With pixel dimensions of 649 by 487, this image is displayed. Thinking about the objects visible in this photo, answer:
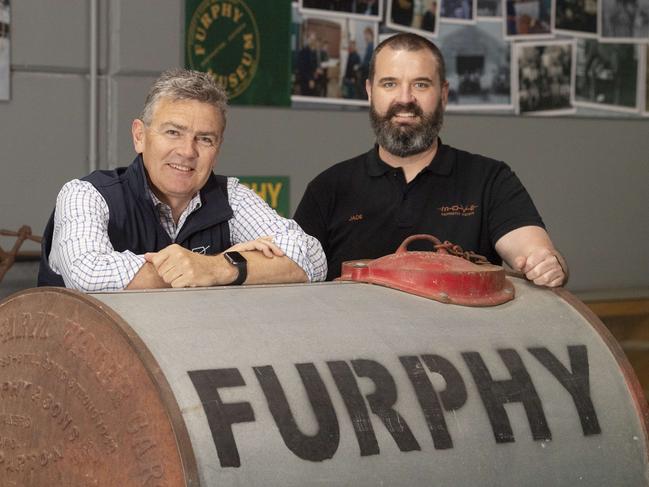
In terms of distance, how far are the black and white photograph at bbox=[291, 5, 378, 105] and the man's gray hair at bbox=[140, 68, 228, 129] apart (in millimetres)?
1938

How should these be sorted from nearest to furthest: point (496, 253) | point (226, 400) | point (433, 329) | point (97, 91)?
point (226, 400)
point (433, 329)
point (496, 253)
point (97, 91)

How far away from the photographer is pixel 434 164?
3529 mm

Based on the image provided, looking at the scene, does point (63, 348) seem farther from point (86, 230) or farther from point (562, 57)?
point (562, 57)

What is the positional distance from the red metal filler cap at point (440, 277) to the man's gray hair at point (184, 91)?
0.52 m

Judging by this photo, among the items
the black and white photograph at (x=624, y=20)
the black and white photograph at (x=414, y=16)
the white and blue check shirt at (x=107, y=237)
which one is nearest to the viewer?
the white and blue check shirt at (x=107, y=237)

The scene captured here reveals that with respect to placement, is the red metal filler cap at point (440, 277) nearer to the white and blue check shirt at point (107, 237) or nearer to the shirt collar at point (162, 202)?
the white and blue check shirt at point (107, 237)

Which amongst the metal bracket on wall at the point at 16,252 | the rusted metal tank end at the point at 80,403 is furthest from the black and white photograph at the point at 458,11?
the rusted metal tank end at the point at 80,403

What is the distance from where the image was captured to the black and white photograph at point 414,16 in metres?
5.09

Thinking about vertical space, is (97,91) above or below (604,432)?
above

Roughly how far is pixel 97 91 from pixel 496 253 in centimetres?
170

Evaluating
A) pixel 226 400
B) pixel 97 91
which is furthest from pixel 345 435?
pixel 97 91

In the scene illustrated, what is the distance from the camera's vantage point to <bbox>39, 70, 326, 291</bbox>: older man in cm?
271

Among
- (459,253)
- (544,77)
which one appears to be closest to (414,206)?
(459,253)

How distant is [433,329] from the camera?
2561 mm
